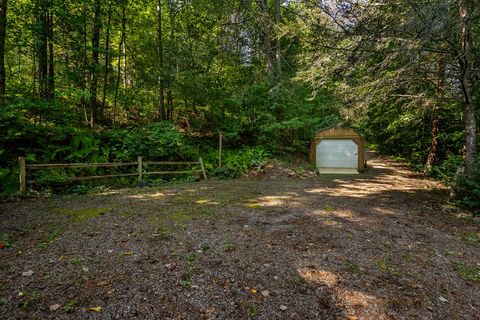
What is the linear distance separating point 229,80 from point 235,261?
1115cm

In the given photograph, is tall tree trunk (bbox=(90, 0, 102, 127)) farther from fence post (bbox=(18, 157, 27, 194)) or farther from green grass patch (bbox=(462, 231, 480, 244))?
green grass patch (bbox=(462, 231, 480, 244))

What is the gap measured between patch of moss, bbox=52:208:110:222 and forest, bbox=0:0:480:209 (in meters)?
2.14

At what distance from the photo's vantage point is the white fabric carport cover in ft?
41.1

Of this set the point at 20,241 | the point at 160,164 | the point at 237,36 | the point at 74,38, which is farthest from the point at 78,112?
the point at 20,241

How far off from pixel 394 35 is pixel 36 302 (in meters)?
6.73

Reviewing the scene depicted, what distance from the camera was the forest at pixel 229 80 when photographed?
553 cm

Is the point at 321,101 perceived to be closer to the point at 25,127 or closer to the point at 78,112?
the point at 78,112

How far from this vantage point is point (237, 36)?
12.9m

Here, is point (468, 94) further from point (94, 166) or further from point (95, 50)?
point (95, 50)

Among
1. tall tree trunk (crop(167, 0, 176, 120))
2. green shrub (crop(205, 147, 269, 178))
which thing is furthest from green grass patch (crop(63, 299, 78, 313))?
tall tree trunk (crop(167, 0, 176, 120))

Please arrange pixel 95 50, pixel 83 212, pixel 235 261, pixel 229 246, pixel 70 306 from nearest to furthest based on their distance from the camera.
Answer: pixel 70 306 → pixel 235 261 → pixel 229 246 → pixel 83 212 → pixel 95 50

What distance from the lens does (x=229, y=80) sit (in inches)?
513

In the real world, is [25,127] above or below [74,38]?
below

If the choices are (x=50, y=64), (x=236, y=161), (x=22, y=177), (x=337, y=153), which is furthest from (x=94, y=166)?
(x=337, y=153)
